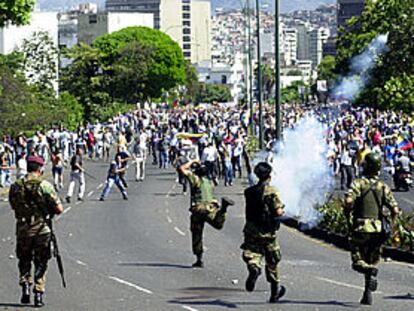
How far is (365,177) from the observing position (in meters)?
13.9

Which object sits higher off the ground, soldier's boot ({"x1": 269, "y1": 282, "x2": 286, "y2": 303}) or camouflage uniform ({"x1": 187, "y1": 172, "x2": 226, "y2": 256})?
camouflage uniform ({"x1": 187, "y1": 172, "x2": 226, "y2": 256})

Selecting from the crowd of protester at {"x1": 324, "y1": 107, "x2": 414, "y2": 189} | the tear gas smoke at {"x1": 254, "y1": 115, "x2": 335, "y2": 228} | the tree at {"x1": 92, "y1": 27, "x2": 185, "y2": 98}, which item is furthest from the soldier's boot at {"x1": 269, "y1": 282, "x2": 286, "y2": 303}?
the tree at {"x1": 92, "y1": 27, "x2": 185, "y2": 98}

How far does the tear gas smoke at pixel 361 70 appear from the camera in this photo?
45469 mm

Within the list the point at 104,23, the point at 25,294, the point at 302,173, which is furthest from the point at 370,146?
the point at 104,23

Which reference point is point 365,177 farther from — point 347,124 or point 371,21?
point 371,21

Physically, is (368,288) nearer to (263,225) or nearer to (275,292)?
(275,292)

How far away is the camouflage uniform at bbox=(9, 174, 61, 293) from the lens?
1381cm

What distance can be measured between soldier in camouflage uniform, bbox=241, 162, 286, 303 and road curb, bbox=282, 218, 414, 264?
5307mm

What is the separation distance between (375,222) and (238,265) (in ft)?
16.5

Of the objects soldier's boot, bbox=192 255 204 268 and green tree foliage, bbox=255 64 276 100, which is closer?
soldier's boot, bbox=192 255 204 268

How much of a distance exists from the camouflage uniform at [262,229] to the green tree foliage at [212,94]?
497 ft

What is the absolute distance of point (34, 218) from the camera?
13.8 m

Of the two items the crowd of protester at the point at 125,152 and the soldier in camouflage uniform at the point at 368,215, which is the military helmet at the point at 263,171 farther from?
the crowd of protester at the point at 125,152

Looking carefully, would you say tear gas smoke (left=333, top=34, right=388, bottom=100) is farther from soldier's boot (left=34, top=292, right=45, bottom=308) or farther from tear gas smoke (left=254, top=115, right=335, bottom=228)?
soldier's boot (left=34, top=292, right=45, bottom=308)
